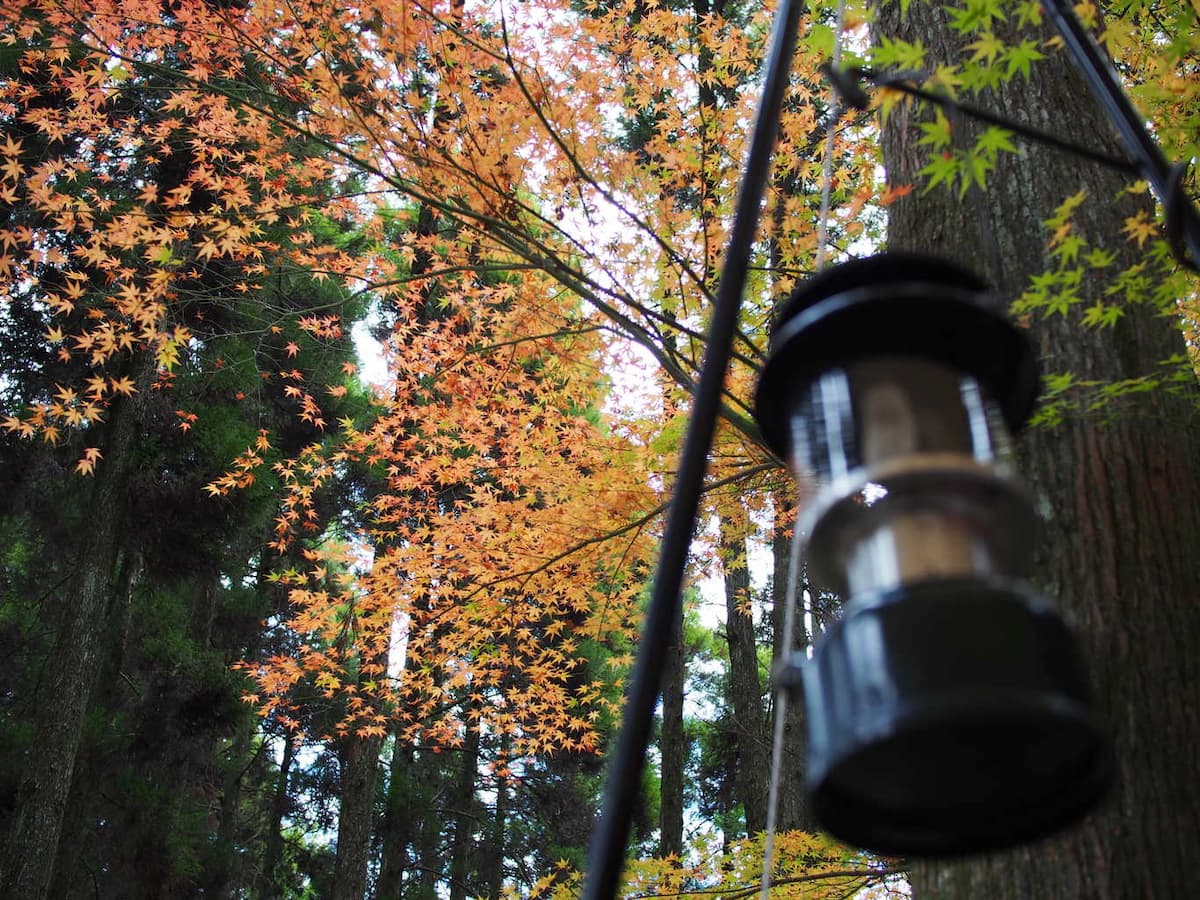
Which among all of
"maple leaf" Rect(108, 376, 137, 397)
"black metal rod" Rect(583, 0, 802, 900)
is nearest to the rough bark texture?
"black metal rod" Rect(583, 0, 802, 900)

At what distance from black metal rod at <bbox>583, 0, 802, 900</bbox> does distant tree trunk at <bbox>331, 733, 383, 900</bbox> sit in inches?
326

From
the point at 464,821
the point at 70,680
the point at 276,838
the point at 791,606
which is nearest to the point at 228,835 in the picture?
the point at 276,838

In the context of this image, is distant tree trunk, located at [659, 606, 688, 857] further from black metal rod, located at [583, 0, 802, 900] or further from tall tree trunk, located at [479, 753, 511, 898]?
black metal rod, located at [583, 0, 802, 900]

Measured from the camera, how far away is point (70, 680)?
23.1 ft

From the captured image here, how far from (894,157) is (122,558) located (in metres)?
10.2

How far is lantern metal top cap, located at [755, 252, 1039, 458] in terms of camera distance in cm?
74

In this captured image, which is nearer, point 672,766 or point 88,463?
point 88,463

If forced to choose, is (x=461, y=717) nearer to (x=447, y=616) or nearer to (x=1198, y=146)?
(x=447, y=616)

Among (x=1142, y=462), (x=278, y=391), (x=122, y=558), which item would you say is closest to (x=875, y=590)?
(x=1142, y=462)

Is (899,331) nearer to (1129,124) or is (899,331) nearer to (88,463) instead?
(1129,124)

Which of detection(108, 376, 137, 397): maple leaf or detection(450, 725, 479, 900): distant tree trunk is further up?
detection(108, 376, 137, 397): maple leaf

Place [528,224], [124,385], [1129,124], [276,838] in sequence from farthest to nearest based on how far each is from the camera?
[276,838] < [124,385] < [528,224] < [1129,124]

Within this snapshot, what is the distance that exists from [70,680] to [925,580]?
799 cm

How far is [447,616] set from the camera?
18.0ft
